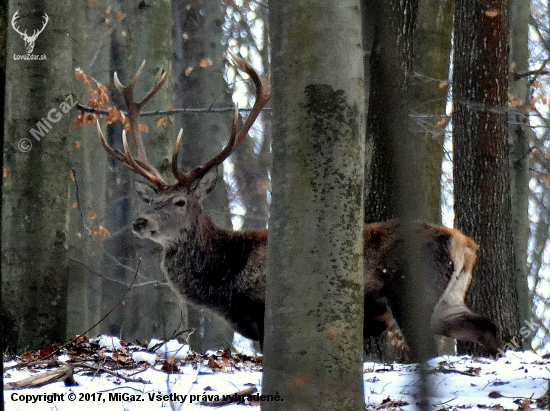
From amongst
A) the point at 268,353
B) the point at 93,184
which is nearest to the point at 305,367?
the point at 268,353

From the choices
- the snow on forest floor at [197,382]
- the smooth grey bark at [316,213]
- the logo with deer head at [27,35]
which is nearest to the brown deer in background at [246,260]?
the snow on forest floor at [197,382]

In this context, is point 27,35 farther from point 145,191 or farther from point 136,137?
point 145,191

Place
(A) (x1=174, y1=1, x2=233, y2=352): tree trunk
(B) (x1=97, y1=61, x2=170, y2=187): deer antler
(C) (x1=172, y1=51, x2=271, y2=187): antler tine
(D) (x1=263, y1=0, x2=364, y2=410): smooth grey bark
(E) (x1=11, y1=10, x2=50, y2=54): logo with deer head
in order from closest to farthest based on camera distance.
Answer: (D) (x1=263, y1=0, x2=364, y2=410): smooth grey bark < (C) (x1=172, y1=51, x2=271, y2=187): antler tine < (E) (x1=11, y1=10, x2=50, y2=54): logo with deer head < (B) (x1=97, y1=61, x2=170, y2=187): deer antler < (A) (x1=174, y1=1, x2=233, y2=352): tree trunk

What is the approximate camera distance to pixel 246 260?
723 cm

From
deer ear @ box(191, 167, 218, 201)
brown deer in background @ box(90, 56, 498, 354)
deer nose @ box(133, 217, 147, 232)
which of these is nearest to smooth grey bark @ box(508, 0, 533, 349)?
brown deer in background @ box(90, 56, 498, 354)

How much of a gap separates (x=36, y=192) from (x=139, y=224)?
0.94 meters

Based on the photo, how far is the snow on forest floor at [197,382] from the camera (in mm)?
4652

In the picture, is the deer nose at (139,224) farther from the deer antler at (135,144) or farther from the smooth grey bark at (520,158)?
the smooth grey bark at (520,158)

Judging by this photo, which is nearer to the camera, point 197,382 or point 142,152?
point 197,382

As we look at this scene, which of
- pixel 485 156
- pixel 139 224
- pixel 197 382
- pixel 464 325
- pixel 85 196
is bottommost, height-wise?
pixel 197 382

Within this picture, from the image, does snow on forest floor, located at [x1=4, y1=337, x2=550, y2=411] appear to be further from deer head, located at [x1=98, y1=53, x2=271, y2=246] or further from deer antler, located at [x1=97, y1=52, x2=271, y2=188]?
deer antler, located at [x1=97, y1=52, x2=271, y2=188]

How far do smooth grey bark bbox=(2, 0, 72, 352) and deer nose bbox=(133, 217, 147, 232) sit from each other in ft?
2.07

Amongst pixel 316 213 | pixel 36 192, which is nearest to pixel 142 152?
pixel 36 192

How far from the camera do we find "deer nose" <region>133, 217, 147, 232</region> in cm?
764
